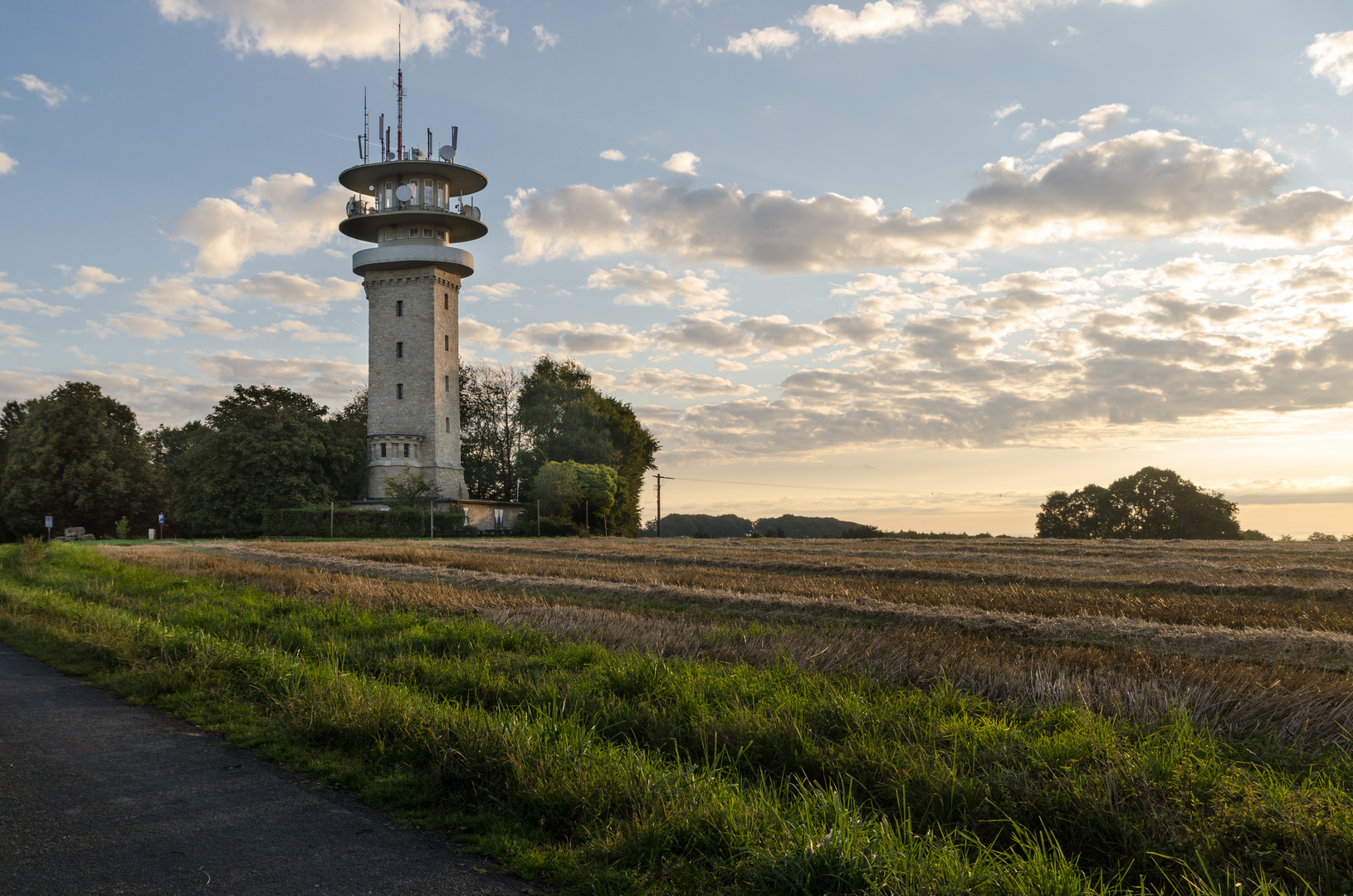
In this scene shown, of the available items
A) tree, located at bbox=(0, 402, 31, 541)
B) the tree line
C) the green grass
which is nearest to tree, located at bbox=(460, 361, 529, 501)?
the tree line

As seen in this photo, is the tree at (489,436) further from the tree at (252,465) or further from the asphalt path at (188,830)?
the asphalt path at (188,830)

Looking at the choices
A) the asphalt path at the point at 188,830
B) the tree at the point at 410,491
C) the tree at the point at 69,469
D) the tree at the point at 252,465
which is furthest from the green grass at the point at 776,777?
the tree at the point at 69,469

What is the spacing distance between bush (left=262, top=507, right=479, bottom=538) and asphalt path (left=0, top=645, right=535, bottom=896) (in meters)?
58.6

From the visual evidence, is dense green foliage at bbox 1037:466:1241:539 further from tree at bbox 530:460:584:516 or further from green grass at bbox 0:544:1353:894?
green grass at bbox 0:544:1353:894

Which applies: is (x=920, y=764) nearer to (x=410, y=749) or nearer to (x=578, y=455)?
(x=410, y=749)

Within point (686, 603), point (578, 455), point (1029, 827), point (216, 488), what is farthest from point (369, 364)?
point (1029, 827)

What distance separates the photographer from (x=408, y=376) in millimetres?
71500

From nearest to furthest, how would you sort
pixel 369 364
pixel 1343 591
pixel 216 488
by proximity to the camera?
pixel 1343 591
pixel 216 488
pixel 369 364

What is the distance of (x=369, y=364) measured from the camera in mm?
72625

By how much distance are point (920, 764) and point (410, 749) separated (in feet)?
12.4

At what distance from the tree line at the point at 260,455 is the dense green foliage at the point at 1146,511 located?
45.7 meters

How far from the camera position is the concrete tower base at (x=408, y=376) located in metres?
70.8

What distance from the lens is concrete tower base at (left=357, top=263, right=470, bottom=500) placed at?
70.8 meters

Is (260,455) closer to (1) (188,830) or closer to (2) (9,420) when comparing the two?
(2) (9,420)
